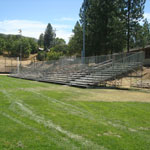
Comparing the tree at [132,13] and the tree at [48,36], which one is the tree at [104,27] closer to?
the tree at [132,13]

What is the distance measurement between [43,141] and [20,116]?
2.12 metres

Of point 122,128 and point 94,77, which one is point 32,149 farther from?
point 94,77

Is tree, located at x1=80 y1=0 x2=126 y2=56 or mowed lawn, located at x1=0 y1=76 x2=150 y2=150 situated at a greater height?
tree, located at x1=80 y1=0 x2=126 y2=56

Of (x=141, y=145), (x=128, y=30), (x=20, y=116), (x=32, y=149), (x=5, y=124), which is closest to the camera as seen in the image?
(x=32, y=149)

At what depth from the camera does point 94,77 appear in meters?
16.2

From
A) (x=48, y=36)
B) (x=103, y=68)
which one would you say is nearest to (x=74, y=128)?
(x=103, y=68)

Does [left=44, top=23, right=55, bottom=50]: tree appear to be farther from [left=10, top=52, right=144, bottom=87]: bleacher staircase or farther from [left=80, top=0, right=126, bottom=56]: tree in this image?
[left=10, top=52, right=144, bottom=87]: bleacher staircase

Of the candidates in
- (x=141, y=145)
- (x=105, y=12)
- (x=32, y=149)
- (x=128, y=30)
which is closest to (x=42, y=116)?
(x=32, y=149)

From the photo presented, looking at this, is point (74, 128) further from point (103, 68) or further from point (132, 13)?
point (132, 13)

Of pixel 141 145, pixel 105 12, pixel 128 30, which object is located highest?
pixel 105 12

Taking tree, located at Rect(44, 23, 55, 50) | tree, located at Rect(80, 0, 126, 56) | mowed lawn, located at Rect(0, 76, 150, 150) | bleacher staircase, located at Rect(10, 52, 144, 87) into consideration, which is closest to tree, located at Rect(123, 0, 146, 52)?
tree, located at Rect(80, 0, 126, 56)

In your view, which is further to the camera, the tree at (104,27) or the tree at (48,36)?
the tree at (48,36)

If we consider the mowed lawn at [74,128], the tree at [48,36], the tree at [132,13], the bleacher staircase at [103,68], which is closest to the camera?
the mowed lawn at [74,128]

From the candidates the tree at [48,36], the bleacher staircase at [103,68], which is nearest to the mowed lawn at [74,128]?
the bleacher staircase at [103,68]
